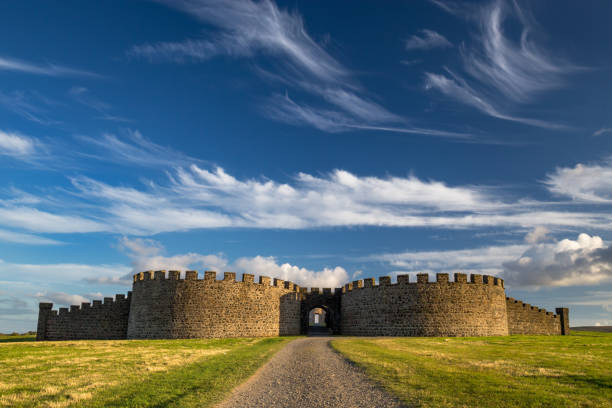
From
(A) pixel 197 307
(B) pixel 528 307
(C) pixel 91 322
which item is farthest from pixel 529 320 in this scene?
(C) pixel 91 322

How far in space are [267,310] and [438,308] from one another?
15.2 m

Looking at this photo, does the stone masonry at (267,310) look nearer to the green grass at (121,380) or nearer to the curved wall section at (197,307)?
the curved wall section at (197,307)

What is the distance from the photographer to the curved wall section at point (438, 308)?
33.2 metres

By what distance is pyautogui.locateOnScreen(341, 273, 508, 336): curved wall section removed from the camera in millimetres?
33219

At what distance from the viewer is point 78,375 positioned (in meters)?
12.3

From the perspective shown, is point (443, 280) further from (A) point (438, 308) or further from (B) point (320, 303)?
(B) point (320, 303)

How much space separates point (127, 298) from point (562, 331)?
45.0 m

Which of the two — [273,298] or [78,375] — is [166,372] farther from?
[273,298]

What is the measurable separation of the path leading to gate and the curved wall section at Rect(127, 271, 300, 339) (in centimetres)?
2158

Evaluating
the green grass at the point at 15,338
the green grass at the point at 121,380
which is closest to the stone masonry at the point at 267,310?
the green grass at the point at 15,338

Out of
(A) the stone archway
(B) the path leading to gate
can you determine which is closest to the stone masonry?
(A) the stone archway

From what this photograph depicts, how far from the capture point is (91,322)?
39.0m

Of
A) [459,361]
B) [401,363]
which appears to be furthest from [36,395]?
[459,361]

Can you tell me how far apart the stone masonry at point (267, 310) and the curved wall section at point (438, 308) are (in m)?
0.08
